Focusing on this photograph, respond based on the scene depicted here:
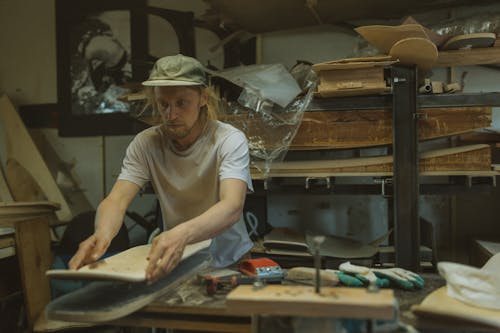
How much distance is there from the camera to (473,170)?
7.13ft

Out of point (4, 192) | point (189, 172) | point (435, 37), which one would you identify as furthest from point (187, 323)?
point (4, 192)

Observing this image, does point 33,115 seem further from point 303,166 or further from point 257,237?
point 303,166

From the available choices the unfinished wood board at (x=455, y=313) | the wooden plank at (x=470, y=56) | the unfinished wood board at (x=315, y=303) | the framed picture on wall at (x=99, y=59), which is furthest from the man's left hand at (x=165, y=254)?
the framed picture on wall at (x=99, y=59)

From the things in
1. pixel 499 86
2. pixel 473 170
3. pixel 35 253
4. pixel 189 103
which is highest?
pixel 499 86

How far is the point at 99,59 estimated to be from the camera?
3.31 meters

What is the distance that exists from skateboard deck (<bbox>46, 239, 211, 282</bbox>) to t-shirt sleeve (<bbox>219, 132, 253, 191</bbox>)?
27 cm

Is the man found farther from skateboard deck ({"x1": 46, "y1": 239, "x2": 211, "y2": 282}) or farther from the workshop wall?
the workshop wall

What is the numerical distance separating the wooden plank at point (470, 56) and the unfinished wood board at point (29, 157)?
7.96 feet

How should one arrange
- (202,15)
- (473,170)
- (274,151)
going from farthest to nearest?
(202,15), (274,151), (473,170)

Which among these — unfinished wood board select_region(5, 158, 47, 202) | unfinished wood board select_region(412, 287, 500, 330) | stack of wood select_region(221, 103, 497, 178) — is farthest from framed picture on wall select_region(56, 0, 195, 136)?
unfinished wood board select_region(412, 287, 500, 330)

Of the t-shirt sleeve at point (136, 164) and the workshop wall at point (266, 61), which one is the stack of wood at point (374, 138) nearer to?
the workshop wall at point (266, 61)

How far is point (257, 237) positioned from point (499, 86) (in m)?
1.63

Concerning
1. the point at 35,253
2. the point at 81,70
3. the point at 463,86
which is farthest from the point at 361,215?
the point at 81,70

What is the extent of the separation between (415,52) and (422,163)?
53 centimetres
